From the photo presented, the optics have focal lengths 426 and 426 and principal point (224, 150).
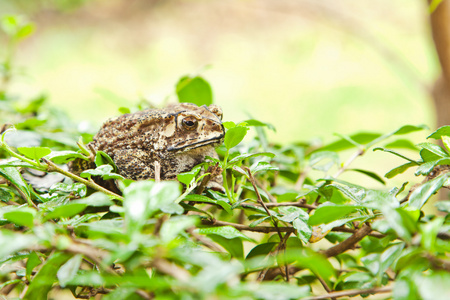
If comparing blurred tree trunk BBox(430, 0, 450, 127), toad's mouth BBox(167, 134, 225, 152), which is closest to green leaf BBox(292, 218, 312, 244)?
toad's mouth BBox(167, 134, 225, 152)

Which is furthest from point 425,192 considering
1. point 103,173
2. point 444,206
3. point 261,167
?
point 103,173

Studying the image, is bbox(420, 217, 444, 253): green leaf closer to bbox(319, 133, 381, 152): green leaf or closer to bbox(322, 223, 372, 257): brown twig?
bbox(322, 223, 372, 257): brown twig

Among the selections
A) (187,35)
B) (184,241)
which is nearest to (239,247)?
(184,241)

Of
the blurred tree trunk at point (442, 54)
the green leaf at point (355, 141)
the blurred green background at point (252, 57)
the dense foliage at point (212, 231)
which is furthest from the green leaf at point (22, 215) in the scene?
the blurred green background at point (252, 57)

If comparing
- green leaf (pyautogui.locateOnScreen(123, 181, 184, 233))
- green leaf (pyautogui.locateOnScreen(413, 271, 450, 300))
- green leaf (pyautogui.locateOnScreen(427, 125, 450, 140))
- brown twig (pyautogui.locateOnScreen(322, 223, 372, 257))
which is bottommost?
brown twig (pyautogui.locateOnScreen(322, 223, 372, 257))

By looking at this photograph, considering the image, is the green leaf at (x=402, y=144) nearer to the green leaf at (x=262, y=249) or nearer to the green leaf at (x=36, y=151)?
the green leaf at (x=262, y=249)

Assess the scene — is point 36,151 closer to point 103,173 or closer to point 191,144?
point 103,173
